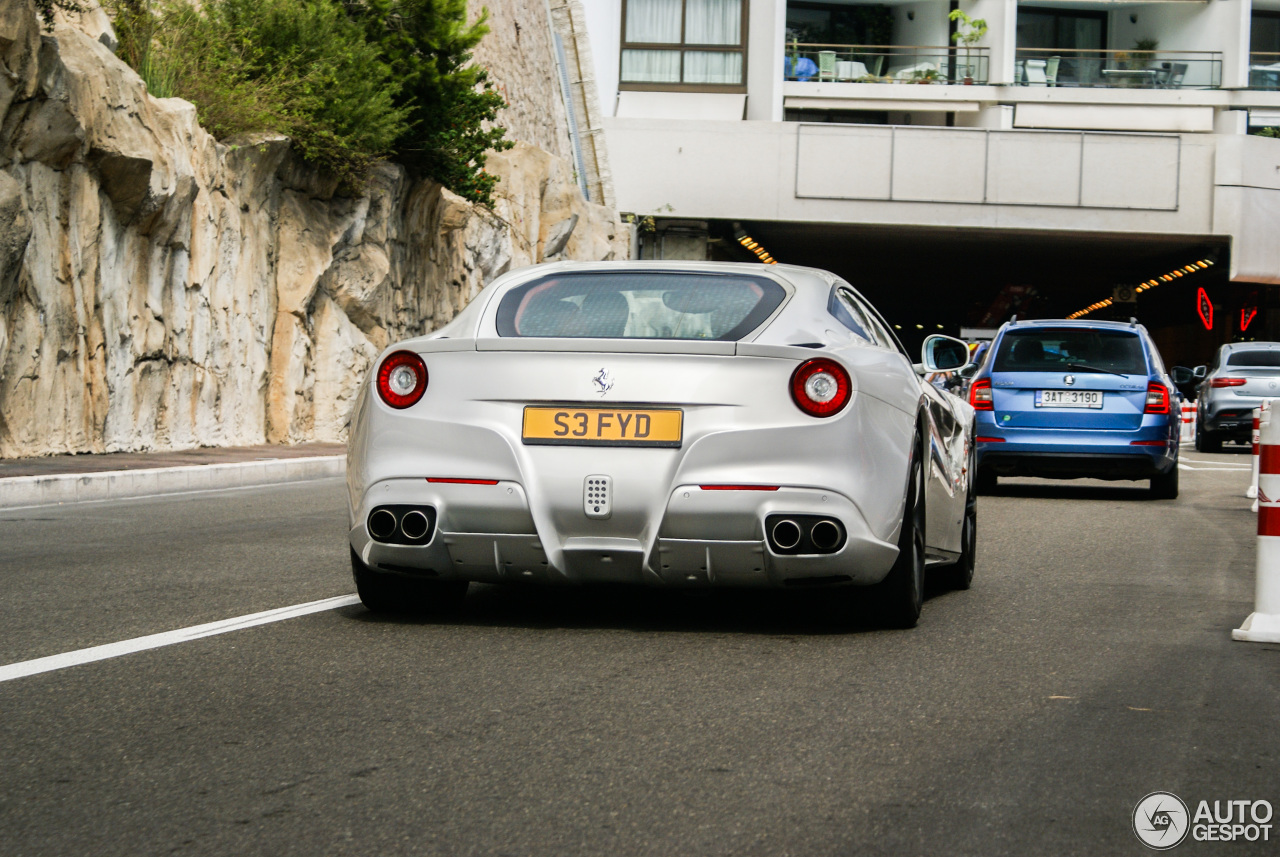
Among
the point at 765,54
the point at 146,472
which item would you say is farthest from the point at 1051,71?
the point at 146,472

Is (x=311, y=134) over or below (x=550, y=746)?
over

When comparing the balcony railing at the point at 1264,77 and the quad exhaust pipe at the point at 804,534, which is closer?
the quad exhaust pipe at the point at 804,534

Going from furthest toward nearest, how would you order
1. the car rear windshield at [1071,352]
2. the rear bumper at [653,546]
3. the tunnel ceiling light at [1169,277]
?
the tunnel ceiling light at [1169,277], the car rear windshield at [1071,352], the rear bumper at [653,546]

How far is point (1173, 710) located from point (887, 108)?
1725 inches

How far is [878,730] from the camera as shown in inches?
168

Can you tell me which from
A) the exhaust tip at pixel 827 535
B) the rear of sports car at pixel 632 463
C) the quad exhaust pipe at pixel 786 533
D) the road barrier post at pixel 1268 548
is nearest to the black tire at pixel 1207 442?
the road barrier post at pixel 1268 548

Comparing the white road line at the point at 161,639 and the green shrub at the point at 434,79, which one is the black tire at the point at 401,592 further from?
the green shrub at the point at 434,79

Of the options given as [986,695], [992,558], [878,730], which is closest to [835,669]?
[986,695]

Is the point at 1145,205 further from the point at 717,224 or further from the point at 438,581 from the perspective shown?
the point at 438,581

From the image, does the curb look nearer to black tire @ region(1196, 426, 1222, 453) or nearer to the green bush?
the green bush

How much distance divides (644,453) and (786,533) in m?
0.56

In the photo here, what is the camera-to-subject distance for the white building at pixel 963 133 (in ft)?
131

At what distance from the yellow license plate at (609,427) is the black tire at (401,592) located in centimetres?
92

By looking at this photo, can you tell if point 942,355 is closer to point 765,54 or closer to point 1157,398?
point 1157,398
